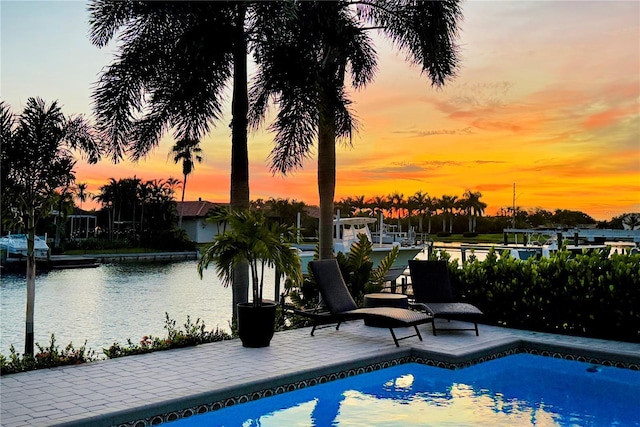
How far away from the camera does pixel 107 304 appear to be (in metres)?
18.5

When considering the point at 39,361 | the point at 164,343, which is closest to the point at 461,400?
the point at 164,343

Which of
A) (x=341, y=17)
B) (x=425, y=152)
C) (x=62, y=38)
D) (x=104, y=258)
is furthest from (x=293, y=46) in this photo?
(x=104, y=258)

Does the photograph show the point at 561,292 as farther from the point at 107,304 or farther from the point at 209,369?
the point at 107,304

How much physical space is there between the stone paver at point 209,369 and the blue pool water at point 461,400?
7.7 inches

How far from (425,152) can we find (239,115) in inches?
367

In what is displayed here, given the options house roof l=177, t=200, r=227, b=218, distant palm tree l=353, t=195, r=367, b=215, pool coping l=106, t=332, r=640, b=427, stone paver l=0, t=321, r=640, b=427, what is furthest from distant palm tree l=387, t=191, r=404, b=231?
pool coping l=106, t=332, r=640, b=427

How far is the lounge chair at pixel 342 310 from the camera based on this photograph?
7.59m

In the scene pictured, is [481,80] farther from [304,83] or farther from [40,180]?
[40,180]

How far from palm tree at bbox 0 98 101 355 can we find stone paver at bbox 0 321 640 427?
1.71 meters

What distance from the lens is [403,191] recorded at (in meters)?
92.2

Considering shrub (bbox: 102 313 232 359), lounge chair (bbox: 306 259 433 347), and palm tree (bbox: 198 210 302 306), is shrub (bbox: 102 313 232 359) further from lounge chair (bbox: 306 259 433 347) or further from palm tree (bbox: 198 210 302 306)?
lounge chair (bbox: 306 259 433 347)

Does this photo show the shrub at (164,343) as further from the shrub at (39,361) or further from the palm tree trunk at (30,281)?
the palm tree trunk at (30,281)

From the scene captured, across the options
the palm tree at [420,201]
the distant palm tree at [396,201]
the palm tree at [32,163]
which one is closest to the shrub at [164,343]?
the palm tree at [32,163]

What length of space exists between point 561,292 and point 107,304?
14.2m
